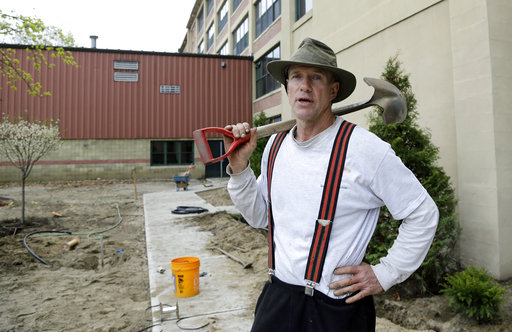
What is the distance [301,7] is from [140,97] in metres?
11.5

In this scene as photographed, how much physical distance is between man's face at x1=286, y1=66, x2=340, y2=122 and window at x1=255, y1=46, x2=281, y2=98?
1634 cm

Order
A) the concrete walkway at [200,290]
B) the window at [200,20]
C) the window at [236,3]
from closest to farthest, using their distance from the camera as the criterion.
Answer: the concrete walkway at [200,290] → the window at [236,3] → the window at [200,20]

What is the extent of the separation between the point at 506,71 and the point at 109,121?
19.8 m

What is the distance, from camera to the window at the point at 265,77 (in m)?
18.1

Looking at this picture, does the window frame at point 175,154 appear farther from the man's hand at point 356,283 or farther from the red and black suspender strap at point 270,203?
the man's hand at point 356,283

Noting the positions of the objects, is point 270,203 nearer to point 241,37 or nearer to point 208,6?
point 241,37

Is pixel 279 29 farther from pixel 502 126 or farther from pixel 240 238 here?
pixel 502 126

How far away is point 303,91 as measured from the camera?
1.82 m

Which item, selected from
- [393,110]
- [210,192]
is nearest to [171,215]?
[210,192]

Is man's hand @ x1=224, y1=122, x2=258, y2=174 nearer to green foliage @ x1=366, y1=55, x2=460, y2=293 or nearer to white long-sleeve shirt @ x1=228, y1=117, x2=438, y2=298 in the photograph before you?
white long-sleeve shirt @ x1=228, y1=117, x2=438, y2=298

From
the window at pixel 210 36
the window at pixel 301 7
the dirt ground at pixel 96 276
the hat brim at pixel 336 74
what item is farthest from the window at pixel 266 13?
the hat brim at pixel 336 74

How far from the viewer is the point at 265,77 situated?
65.5ft

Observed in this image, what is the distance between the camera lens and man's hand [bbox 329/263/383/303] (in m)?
1.56

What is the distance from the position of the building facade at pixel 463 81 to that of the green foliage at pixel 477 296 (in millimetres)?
1330
